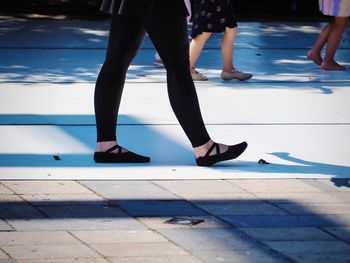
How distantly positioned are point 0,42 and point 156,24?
20.3 ft

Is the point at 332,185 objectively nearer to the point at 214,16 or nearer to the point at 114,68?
the point at 114,68

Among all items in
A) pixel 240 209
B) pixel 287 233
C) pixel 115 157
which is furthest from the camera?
pixel 115 157

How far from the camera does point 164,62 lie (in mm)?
6762

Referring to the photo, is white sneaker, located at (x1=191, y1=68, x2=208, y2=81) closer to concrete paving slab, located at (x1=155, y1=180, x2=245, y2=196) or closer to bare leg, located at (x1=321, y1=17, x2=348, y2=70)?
bare leg, located at (x1=321, y1=17, x2=348, y2=70)

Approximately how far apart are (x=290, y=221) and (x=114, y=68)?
1736mm

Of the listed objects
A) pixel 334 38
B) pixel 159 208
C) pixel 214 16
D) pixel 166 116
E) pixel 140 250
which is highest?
pixel 214 16

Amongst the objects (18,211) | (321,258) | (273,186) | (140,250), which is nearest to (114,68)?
(273,186)

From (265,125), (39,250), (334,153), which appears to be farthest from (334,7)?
(39,250)

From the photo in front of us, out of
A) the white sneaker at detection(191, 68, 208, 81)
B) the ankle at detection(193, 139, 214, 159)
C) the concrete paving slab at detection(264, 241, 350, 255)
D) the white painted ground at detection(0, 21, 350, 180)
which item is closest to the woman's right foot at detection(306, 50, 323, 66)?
the white painted ground at detection(0, 21, 350, 180)

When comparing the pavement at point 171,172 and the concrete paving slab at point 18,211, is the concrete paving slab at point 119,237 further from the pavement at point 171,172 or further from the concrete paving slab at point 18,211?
the concrete paving slab at point 18,211

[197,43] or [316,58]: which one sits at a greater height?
[197,43]

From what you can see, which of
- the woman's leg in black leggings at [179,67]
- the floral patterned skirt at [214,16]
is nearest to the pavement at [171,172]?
the woman's leg in black leggings at [179,67]

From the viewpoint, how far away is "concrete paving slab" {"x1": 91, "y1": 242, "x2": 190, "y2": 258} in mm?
5027

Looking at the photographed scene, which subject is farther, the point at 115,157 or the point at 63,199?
the point at 115,157
